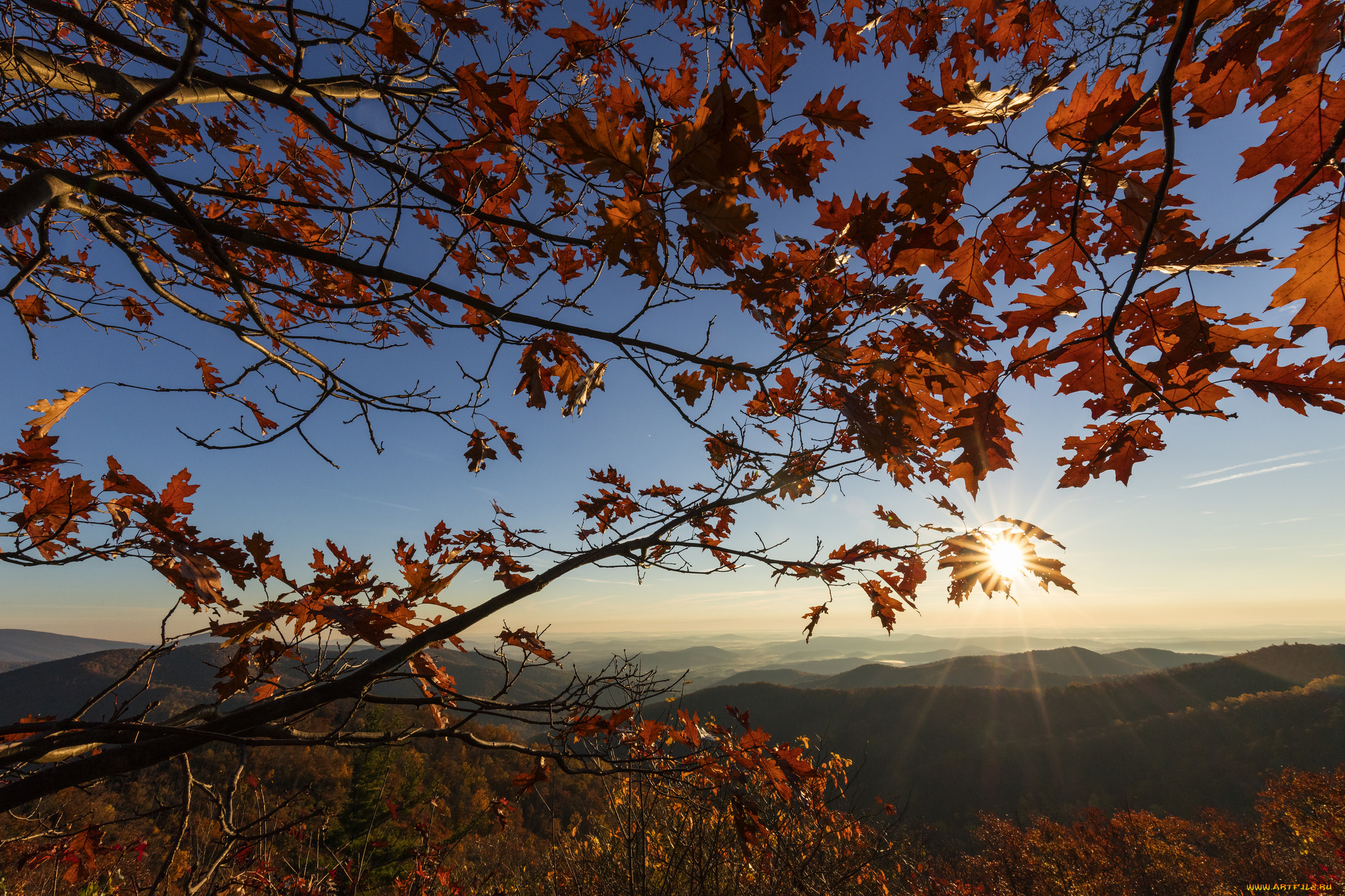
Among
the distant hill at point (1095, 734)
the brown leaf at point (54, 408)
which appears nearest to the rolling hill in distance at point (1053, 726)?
the distant hill at point (1095, 734)

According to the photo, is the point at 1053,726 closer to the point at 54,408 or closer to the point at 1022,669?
the point at 1022,669

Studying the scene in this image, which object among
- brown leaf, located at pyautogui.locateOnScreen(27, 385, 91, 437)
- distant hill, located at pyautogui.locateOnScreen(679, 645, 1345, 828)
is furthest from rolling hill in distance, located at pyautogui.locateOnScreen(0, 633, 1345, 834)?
brown leaf, located at pyautogui.locateOnScreen(27, 385, 91, 437)

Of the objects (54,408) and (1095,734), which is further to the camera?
(1095,734)

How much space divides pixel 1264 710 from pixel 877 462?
158 feet

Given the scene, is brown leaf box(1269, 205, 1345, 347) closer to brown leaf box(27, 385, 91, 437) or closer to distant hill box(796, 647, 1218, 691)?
brown leaf box(27, 385, 91, 437)

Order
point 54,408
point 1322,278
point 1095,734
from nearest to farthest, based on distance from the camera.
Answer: point 1322,278
point 54,408
point 1095,734

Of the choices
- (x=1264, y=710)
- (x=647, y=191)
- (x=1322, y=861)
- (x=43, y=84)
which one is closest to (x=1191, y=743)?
(x=1264, y=710)

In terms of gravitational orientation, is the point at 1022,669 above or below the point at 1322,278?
below

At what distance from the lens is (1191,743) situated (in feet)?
95.7

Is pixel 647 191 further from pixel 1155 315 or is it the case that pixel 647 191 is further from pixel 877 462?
pixel 1155 315

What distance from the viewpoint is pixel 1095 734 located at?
107ft

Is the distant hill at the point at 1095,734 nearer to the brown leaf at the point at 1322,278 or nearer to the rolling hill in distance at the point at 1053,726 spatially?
the rolling hill in distance at the point at 1053,726

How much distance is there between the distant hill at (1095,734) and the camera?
87.3ft

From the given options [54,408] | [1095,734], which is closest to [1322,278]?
[54,408]
